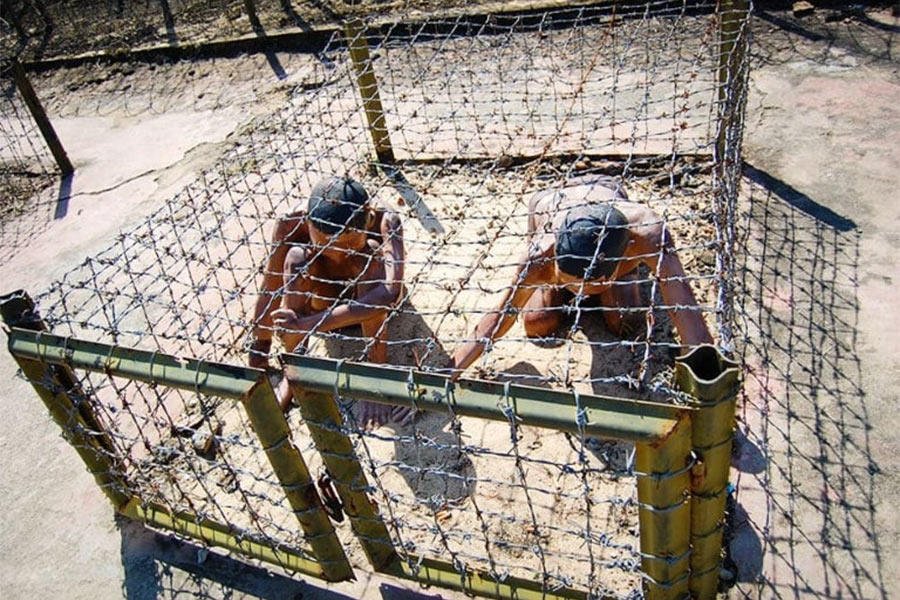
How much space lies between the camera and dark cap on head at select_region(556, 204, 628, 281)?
2.62m

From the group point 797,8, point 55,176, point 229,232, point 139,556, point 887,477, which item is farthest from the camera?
point 55,176

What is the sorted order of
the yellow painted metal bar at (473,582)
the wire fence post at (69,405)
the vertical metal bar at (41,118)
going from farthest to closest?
the vertical metal bar at (41,118), the wire fence post at (69,405), the yellow painted metal bar at (473,582)

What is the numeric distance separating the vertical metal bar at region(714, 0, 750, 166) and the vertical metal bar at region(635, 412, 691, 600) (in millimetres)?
2100

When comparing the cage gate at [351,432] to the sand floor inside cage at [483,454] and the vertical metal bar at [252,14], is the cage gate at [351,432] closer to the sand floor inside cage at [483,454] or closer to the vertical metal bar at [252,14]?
the sand floor inside cage at [483,454]

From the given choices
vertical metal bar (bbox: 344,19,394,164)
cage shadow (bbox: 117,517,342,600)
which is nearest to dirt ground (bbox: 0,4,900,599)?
cage shadow (bbox: 117,517,342,600)

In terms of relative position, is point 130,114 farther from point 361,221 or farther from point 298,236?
point 361,221

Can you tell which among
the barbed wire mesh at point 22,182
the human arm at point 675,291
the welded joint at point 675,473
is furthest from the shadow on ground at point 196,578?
the barbed wire mesh at point 22,182

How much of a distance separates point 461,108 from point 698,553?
13.2 feet

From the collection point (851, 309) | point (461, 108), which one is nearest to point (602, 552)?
point (851, 309)

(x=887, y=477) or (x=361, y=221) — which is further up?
(x=361, y=221)

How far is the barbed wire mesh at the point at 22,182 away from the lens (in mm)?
5223

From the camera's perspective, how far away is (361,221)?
3102 millimetres

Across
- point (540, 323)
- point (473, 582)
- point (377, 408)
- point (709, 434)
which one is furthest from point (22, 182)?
point (709, 434)

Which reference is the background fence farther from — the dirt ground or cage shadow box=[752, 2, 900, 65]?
cage shadow box=[752, 2, 900, 65]
